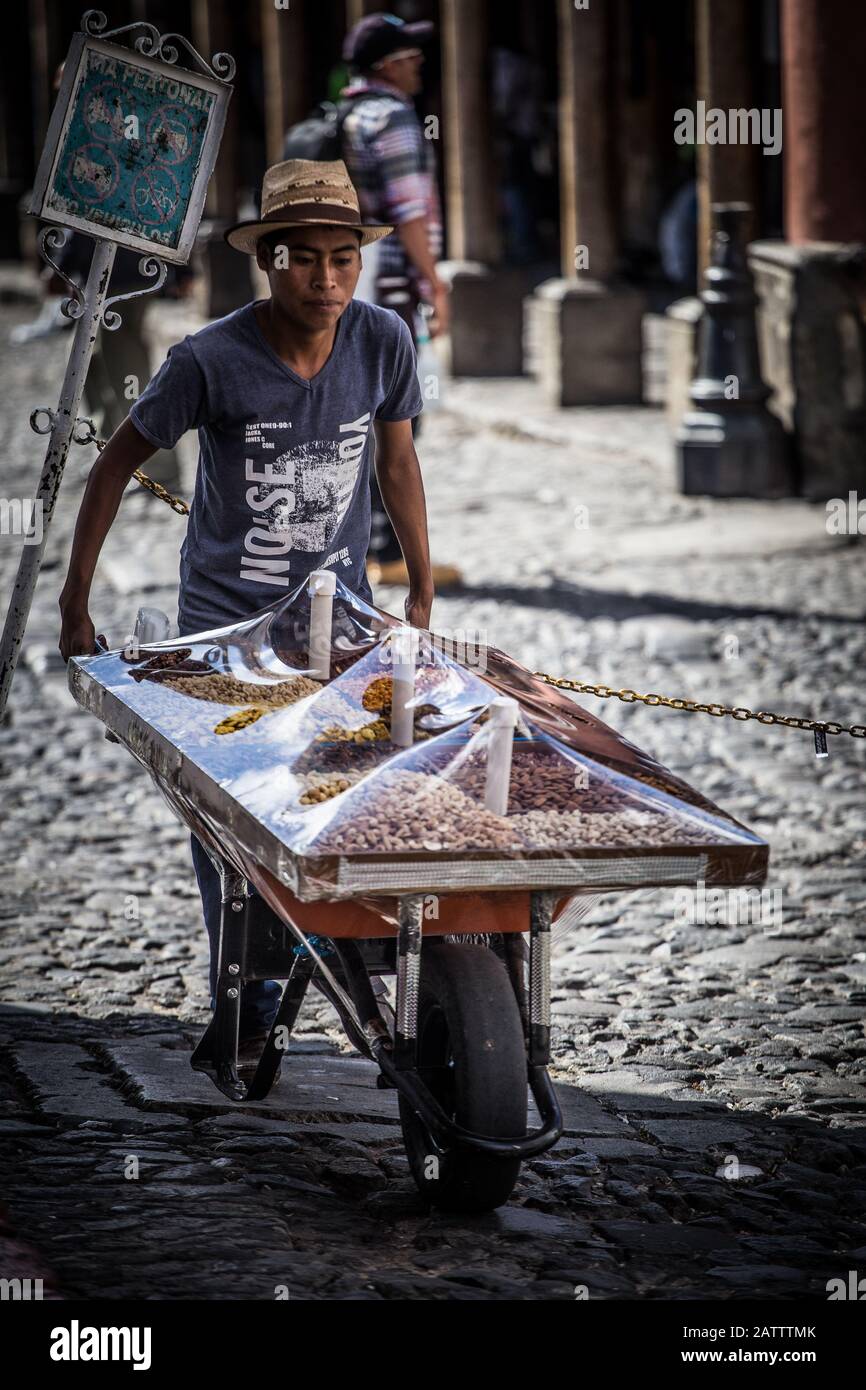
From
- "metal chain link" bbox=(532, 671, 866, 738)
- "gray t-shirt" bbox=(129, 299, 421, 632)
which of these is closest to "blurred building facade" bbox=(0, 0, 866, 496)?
"gray t-shirt" bbox=(129, 299, 421, 632)

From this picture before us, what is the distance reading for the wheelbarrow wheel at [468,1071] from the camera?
11.4 ft

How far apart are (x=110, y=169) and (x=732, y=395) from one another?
285 inches

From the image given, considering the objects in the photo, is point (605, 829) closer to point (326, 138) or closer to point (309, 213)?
point (309, 213)

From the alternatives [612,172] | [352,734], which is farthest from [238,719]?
[612,172]

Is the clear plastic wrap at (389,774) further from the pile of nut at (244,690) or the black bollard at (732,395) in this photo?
the black bollard at (732,395)

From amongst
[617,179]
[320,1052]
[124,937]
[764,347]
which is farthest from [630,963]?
[617,179]

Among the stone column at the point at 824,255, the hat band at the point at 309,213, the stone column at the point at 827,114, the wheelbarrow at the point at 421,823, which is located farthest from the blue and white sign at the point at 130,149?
the stone column at the point at 827,114

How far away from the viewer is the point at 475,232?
16734 mm

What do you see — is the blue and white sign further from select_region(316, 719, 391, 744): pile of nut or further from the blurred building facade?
select_region(316, 719, 391, 744): pile of nut

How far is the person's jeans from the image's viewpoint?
4.36 meters

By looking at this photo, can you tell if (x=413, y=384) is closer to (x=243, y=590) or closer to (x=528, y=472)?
(x=243, y=590)

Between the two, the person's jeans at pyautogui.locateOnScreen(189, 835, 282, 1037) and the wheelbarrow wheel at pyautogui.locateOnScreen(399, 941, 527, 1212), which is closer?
the wheelbarrow wheel at pyautogui.locateOnScreen(399, 941, 527, 1212)

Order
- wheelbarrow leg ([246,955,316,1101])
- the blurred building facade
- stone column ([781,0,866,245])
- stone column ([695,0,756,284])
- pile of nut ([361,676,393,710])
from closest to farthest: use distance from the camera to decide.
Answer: pile of nut ([361,676,393,710])
wheelbarrow leg ([246,955,316,1101])
stone column ([781,0,866,245])
the blurred building facade
stone column ([695,0,756,284])

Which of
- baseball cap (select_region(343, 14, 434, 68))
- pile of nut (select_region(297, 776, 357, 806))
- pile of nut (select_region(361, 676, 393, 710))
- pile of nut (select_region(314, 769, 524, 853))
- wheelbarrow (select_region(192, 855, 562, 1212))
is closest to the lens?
pile of nut (select_region(314, 769, 524, 853))
